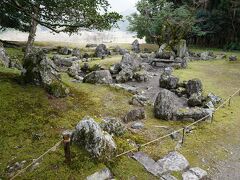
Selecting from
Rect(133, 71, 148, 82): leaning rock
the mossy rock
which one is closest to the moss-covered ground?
the mossy rock

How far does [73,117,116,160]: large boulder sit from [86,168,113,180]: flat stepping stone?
41 cm

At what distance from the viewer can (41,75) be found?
13992mm

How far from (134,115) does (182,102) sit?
4.73 metres

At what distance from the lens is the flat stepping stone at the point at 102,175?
26.5 feet

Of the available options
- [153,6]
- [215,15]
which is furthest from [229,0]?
[153,6]

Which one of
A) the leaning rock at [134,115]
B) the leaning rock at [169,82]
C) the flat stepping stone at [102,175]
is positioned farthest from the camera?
the leaning rock at [169,82]

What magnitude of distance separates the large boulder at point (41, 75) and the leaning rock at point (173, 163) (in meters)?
5.93

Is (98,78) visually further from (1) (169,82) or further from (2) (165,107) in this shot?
(2) (165,107)

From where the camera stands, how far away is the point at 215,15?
4566 cm

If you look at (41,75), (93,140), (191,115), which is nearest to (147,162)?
(93,140)

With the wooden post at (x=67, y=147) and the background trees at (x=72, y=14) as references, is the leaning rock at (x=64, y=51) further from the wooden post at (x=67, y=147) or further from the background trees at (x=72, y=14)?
the wooden post at (x=67, y=147)

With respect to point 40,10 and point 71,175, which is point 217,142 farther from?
point 40,10

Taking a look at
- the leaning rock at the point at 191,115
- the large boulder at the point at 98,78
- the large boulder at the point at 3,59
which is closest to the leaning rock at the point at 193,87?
the leaning rock at the point at 191,115

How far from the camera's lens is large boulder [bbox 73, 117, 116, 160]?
8625mm
